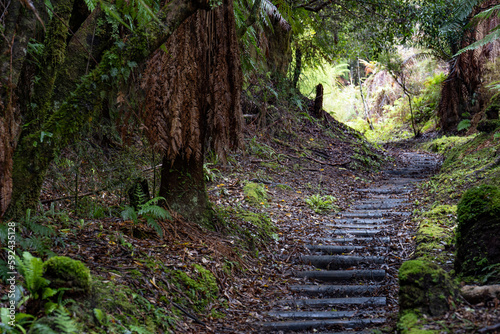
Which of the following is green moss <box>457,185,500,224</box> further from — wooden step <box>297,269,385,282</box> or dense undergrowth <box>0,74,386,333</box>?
dense undergrowth <box>0,74,386,333</box>

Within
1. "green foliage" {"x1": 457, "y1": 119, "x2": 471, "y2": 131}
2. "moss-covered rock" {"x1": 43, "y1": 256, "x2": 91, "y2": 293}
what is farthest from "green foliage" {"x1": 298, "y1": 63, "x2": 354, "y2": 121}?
"moss-covered rock" {"x1": 43, "y1": 256, "x2": 91, "y2": 293}

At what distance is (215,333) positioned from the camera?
3467 mm

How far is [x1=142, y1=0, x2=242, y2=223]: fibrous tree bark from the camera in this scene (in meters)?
4.33

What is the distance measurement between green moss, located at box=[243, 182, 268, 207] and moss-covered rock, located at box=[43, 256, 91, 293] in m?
4.57

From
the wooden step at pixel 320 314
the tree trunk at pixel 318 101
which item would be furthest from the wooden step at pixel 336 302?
the tree trunk at pixel 318 101

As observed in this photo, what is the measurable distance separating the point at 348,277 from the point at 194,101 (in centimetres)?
296

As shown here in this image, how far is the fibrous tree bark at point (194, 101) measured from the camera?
433 cm

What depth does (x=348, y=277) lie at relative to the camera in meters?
5.00

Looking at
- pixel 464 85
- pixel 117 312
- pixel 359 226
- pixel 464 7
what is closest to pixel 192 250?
pixel 117 312

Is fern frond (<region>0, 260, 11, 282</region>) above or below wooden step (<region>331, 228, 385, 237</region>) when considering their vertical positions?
below

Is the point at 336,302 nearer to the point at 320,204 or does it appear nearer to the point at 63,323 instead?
the point at 63,323

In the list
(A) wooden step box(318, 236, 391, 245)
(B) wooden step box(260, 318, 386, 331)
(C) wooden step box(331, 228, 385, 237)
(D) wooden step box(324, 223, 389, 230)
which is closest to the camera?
(B) wooden step box(260, 318, 386, 331)

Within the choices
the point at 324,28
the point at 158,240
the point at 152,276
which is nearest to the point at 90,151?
the point at 158,240

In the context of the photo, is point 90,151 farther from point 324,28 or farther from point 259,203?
point 324,28
